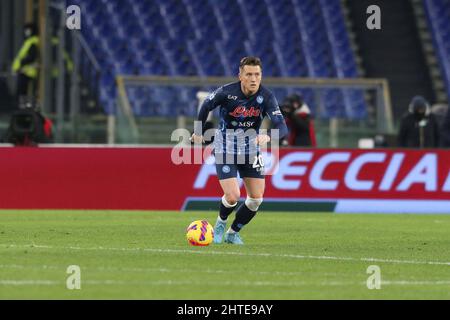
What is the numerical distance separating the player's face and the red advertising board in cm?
746

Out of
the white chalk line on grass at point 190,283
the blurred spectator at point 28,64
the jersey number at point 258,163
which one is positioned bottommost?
the white chalk line on grass at point 190,283

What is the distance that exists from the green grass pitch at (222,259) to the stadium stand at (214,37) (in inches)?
416

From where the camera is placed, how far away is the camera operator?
21.9m

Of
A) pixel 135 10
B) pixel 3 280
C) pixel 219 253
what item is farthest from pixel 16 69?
pixel 3 280

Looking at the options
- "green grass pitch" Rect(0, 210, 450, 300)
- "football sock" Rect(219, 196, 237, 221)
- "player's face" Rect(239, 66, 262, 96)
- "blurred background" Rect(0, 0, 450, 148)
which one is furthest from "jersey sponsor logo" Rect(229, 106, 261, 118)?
"blurred background" Rect(0, 0, 450, 148)

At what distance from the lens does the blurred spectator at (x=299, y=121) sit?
22641mm

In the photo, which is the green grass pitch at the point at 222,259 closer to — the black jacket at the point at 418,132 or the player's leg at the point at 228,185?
the player's leg at the point at 228,185

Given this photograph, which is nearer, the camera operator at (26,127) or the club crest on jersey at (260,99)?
the club crest on jersey at (260,99)

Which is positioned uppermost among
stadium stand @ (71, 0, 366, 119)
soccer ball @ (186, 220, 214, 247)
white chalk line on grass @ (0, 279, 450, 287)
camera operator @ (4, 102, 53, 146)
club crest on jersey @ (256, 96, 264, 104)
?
stadium stand @ (71, 0, 366, 119)

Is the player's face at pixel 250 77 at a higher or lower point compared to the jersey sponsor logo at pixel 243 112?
higher

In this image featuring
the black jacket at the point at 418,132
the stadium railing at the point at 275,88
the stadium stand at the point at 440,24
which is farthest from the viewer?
the stadium stand at the point at 440,24

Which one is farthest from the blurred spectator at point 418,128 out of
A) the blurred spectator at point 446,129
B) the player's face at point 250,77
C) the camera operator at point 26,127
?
the player's face at point 250,77

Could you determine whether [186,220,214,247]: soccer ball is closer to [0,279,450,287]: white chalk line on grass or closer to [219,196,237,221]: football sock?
[219,196,237,221]: football sock

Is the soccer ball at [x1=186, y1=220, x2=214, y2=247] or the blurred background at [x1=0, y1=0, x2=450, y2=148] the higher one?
the blurred background at [x1=0, y1=0, x2=450, y2=148]
